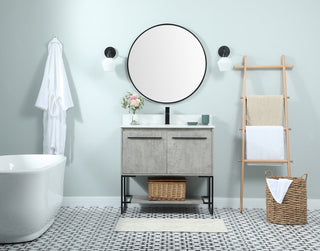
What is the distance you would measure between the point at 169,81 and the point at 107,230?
5.44 feet

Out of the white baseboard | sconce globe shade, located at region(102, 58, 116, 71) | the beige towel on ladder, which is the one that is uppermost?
sconce globe shade, located at region(102, 58, 116, 71)

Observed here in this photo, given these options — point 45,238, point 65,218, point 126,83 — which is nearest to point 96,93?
point 126,83

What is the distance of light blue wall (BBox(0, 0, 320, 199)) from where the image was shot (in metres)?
3.56

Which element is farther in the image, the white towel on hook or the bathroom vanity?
the white towel on hook

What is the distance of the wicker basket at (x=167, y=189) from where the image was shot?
130 inches

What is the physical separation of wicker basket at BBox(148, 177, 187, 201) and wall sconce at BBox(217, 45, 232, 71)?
124 cm

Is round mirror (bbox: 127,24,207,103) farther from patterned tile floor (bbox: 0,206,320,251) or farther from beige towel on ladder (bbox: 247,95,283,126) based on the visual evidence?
patterned tile floor (bbox: 0,206,320,251)

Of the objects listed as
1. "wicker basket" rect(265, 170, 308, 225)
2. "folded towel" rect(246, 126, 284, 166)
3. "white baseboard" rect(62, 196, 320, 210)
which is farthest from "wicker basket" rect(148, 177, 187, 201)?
"wicker basket" rect(265, 170, 308, 225)

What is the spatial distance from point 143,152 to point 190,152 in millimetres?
454

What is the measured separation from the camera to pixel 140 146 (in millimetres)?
3221

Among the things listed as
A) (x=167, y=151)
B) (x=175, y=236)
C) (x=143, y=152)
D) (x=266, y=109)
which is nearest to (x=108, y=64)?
(x=143, y=152)

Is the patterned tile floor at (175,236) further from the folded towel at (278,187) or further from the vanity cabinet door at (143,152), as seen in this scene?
the vanity cabinet door at (143,152)

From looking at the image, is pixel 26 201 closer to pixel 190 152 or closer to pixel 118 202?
pixel 118 202

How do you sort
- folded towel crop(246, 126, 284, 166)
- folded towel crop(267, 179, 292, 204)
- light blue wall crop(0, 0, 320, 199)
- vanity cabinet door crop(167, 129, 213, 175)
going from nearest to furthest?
folded towel crop(267, 179, 292, 204), vanity cabinet door crop(167, 129, 213, 175), folded towel crop(246, 126, 284, 166), light blue wall crop(0, 0, 320, 199)
